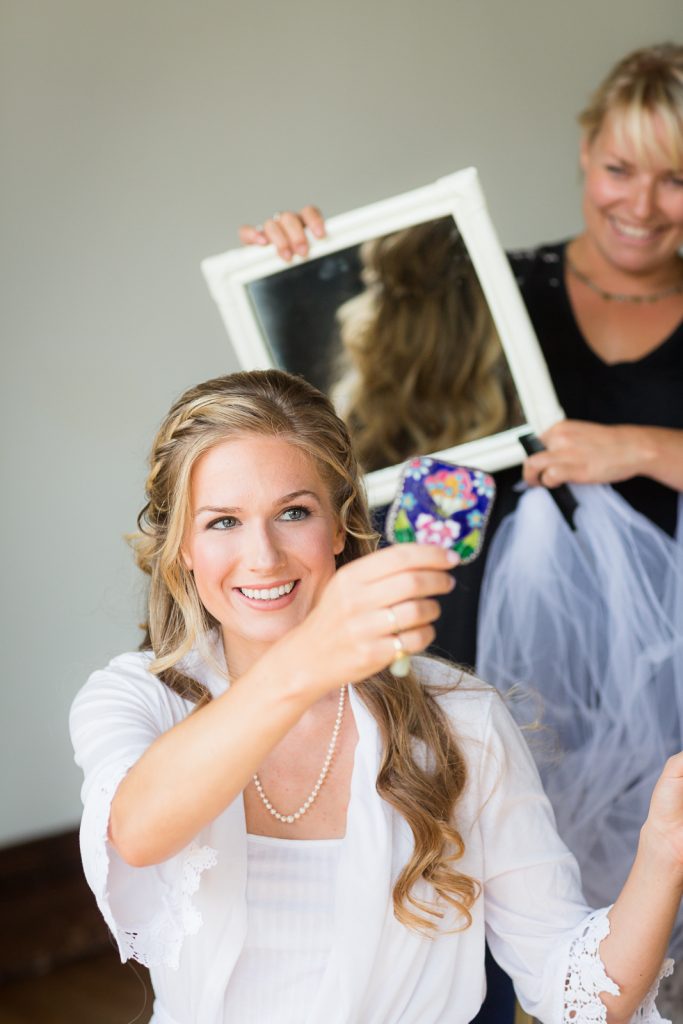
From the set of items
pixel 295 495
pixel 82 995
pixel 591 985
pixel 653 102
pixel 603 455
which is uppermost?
pixel 653 102

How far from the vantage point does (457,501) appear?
55.2 inches

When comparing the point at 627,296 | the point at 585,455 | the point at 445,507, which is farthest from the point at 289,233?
the point at 445,507

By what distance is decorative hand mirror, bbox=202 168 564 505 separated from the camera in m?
2.29

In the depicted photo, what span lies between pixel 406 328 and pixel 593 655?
723 millimetres

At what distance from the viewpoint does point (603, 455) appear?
2322mm

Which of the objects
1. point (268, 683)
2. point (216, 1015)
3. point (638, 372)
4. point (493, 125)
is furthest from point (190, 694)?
point (493, 125)

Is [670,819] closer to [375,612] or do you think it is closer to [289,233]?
[375,612]

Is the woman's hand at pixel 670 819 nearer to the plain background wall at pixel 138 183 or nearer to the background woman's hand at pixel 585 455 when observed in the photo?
the background woman's hand at pixel 585 455

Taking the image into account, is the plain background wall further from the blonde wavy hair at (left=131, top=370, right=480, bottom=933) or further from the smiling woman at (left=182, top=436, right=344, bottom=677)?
the smiling woman at (left=182, top=436, right=344, bottom=677)

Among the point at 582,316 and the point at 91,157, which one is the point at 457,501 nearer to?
the point at 582,316

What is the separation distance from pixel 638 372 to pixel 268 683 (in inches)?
61.5

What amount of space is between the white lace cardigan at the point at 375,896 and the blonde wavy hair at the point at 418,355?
2.41 ft

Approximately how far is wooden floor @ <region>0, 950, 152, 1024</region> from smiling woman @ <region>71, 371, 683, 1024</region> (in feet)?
5.19

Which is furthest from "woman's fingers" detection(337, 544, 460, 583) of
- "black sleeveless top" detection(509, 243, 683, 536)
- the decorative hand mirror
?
"black sleeveless top" detection(509, 243, 683, 536)
